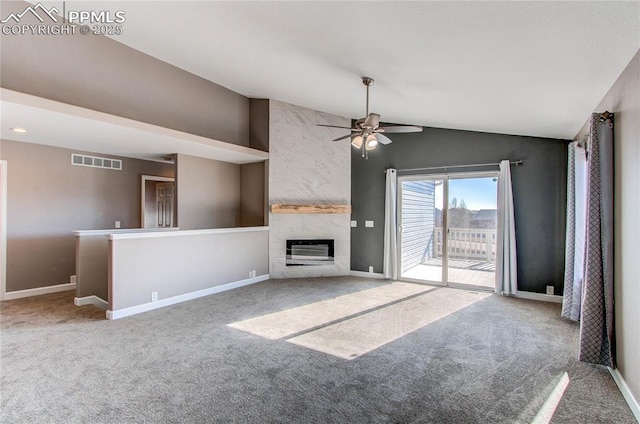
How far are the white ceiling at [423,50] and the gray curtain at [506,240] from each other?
0.82 metres

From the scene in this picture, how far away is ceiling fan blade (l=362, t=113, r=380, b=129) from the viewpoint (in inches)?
147

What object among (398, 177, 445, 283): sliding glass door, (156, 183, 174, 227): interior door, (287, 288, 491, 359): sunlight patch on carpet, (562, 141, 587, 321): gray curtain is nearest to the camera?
(287, 288, 491, 359): sunlight patch on carpet

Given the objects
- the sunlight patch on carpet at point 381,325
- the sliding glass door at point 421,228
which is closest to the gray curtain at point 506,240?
the sunlight patch on carpet at point 381,325

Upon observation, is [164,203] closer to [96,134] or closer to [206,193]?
[206,193]

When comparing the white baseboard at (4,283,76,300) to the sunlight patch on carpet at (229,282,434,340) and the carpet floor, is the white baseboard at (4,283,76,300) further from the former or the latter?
the sunlight patch on carpet at (229,282,434,340)

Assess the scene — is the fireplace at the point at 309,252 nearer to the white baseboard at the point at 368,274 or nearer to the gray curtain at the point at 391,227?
the white baseboard at the point at 368,274

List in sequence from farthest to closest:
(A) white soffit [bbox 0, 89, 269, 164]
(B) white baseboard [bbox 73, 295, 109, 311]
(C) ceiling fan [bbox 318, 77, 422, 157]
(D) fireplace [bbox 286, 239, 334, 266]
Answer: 1. (D) fireplace [bbox 286, 239, 334, 266]
2. (B) white baseboard [bbox 73, 295, 109, 311]
3. (C) ceiling fan [bbox 318, 77, 422, 157]
4. (A) white soffit [bbox 0, 89, 269, 164]

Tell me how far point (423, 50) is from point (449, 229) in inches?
144

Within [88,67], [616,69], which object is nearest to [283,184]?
[88,67]

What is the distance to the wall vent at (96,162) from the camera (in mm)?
5284

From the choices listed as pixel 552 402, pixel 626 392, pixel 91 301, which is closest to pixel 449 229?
pixel 626 392

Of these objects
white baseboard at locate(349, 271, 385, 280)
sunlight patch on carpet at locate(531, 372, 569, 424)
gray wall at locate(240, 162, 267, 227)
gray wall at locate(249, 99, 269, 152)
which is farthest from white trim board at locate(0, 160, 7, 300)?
sunlight patch on carpet at locate(531, 372, 569, 424)

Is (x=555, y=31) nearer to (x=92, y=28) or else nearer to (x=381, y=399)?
(x=381, y=399)

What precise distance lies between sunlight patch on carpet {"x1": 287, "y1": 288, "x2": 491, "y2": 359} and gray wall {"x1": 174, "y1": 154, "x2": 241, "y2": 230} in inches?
136
